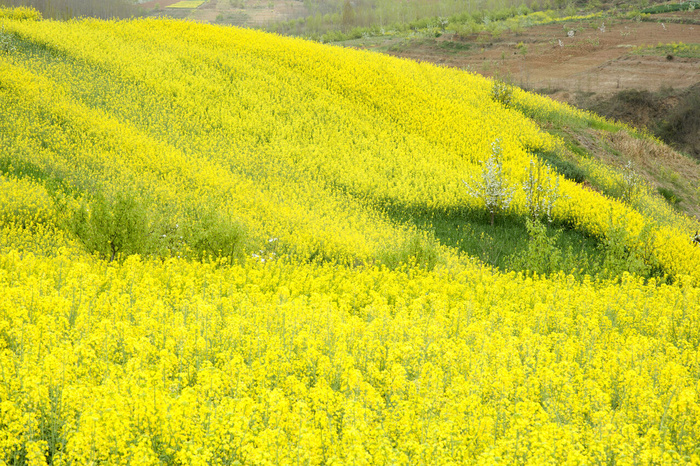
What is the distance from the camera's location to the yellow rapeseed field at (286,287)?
402 cm

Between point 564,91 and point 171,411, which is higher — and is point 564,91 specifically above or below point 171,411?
above

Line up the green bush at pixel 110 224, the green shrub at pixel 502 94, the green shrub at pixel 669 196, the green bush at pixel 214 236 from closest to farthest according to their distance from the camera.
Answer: the green bush at pixel 110 224, the green bush at pixel 214 236, the green shrub at pixel 669 196, the green shrub at pixel 502 94

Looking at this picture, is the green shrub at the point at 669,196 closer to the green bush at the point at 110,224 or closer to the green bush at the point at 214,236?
the green bush at the point at 214,236

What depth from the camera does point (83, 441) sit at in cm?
335

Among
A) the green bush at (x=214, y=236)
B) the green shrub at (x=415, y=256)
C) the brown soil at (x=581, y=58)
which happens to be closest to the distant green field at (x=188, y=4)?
the brown soil at (x=581, y=58)

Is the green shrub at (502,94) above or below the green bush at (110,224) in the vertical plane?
above

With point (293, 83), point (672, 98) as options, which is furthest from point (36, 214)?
point (672, 98)

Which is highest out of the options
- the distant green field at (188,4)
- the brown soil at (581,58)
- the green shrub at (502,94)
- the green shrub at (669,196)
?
the distant green field at (188,4)

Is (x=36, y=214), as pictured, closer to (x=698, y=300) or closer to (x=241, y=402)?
(x=241, y=402)

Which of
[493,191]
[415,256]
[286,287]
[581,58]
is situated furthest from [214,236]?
[581,58]

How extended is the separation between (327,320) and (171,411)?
2.93 meters

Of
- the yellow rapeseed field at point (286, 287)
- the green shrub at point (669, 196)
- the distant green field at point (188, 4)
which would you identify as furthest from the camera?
the distant green field at point (188, 4)

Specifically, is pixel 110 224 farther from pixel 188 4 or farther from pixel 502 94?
pixel 188 4

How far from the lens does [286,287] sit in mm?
7973
